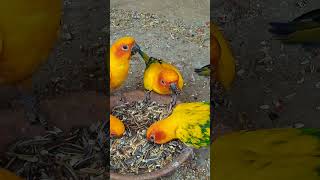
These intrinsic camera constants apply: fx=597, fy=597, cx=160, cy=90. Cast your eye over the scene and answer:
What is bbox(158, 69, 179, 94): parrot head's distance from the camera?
5.04ft

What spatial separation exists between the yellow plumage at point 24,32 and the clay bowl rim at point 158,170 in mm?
335

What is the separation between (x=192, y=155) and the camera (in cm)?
147

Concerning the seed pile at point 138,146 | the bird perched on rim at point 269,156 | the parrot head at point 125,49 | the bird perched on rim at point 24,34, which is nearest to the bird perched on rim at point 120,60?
the parrot head at point 125,49

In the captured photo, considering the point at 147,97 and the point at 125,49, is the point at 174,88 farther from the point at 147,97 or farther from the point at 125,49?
the point at 125,49

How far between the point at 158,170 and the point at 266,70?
620 mm

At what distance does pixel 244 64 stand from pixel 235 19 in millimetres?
294

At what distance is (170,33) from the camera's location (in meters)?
2.04

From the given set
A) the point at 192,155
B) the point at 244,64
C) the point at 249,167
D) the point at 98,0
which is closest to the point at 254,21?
the point at 244,64

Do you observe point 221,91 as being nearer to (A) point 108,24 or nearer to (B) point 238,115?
(B) point 238,115

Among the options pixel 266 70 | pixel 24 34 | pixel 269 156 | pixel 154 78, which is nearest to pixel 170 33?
pixel 266 70

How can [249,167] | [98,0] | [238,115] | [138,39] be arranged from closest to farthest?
1. [249,167]
2. [238,115]
3. [138,39]
4. [98,0]

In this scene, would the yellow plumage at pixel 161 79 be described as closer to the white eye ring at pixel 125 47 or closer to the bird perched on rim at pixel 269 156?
the white eye ring at pixel 125 47

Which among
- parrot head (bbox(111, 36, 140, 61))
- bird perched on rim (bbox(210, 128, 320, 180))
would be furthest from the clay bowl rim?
bird perched on rim (bbox(210, 128, 320, 180))

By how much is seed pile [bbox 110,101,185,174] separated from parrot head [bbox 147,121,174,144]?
0.06 feet
